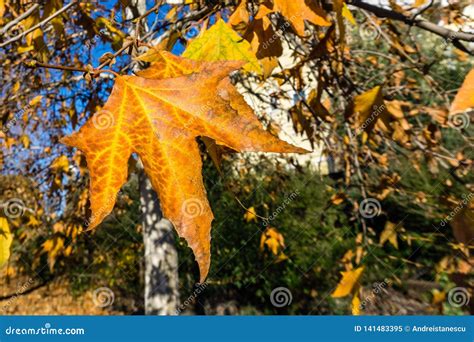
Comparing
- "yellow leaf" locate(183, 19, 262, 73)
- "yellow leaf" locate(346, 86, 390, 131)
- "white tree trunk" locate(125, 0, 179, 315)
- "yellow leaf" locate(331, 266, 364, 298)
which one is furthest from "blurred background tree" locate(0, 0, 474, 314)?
"yellow leaf" locate(183, 19, 262, 73)

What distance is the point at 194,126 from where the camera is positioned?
61 cm

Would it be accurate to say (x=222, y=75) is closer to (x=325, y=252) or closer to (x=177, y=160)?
(x=177, y=160)

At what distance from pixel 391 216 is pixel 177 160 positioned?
406cm

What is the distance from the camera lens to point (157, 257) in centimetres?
261

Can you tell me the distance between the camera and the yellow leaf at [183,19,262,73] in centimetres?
87

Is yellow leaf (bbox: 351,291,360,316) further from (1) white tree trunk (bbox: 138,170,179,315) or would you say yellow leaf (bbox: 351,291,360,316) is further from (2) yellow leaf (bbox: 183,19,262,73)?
(1) white tree trunk (bbox: 138,170,179,315)

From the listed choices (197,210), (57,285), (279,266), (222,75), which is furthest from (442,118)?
(57,285)

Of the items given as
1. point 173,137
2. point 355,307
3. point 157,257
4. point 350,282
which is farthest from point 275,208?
point 173,137

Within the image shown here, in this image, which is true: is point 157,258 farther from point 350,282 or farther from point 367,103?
point 367,103

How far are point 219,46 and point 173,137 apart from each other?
0.37 m

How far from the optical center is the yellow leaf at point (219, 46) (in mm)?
868

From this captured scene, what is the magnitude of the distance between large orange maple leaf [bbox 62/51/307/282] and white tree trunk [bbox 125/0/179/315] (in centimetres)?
200

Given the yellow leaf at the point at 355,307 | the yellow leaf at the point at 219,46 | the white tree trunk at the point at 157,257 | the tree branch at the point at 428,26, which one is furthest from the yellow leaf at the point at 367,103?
the white tree trunk at the point at 157,257

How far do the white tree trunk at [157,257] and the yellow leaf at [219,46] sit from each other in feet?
5.91
